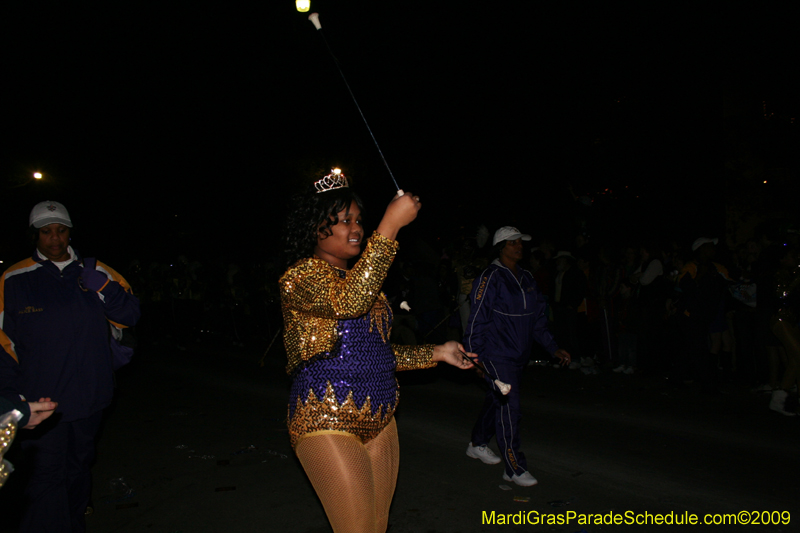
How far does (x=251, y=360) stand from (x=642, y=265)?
771 cm

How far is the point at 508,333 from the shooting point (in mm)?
4957

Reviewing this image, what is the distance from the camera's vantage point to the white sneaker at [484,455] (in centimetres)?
539

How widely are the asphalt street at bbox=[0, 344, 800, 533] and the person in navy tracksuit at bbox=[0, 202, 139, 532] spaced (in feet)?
3.74

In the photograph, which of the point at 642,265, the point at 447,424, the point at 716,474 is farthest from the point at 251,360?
the point at 716,474

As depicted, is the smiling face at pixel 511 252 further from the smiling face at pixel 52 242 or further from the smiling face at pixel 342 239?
the smiling face at pixel 52 242

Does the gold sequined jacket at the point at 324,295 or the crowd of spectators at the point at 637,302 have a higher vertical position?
the gold sequined jacket at the point at 324,295

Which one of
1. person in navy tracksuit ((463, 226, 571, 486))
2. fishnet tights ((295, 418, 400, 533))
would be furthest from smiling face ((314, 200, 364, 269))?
person in navy tracksuit ((463, 226, 571, 486))

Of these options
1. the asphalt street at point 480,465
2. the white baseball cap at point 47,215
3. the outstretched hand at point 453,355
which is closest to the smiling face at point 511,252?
the asphalt street at point 480,465

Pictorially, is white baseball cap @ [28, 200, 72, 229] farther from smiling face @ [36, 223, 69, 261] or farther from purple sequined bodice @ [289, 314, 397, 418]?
purple sequined bodice @ [289, 314, 397, 418]

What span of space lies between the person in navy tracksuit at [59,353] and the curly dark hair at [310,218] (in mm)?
1620

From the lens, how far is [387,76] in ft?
51.4

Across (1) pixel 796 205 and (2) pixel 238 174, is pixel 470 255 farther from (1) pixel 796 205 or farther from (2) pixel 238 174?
(2) pixel 238 174

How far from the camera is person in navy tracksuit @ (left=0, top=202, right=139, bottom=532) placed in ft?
11.1

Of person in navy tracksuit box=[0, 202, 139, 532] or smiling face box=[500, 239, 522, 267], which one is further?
smiling face box=[500, 239, 522, 267]
